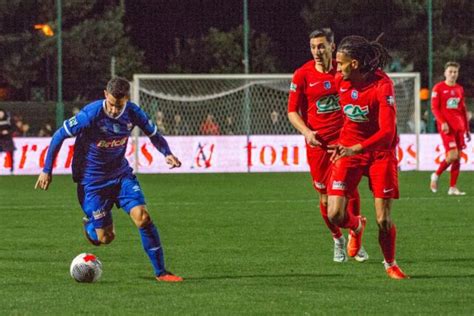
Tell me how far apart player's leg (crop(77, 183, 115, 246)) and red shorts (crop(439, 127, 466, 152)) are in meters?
10.7

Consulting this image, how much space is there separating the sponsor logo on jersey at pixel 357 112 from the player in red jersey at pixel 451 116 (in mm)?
10806

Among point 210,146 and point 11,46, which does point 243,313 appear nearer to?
point 210,146

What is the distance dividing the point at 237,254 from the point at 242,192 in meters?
10.4

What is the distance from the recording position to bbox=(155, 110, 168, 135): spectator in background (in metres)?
32.0

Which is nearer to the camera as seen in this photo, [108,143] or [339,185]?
[339,185]

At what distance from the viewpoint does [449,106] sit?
21.9 meters

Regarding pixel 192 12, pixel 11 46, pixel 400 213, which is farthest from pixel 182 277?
pixel 192 12

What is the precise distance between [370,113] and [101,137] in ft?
7.75

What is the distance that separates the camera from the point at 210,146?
1220 inches

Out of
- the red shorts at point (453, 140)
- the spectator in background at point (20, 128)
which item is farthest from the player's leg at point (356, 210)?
the spectator in background at point (20, 128)

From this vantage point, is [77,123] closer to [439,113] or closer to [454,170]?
[439,113]

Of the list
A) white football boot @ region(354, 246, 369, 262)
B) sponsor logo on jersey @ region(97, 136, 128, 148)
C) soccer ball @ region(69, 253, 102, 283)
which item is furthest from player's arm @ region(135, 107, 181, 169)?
white football boot @ region(354, 246, 369, 262)

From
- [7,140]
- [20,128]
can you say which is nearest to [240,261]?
[7,140]

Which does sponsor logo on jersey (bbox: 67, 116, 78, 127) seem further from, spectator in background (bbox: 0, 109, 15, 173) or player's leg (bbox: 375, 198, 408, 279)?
spectator in background (bbox: 0, 109, 15, 173)
